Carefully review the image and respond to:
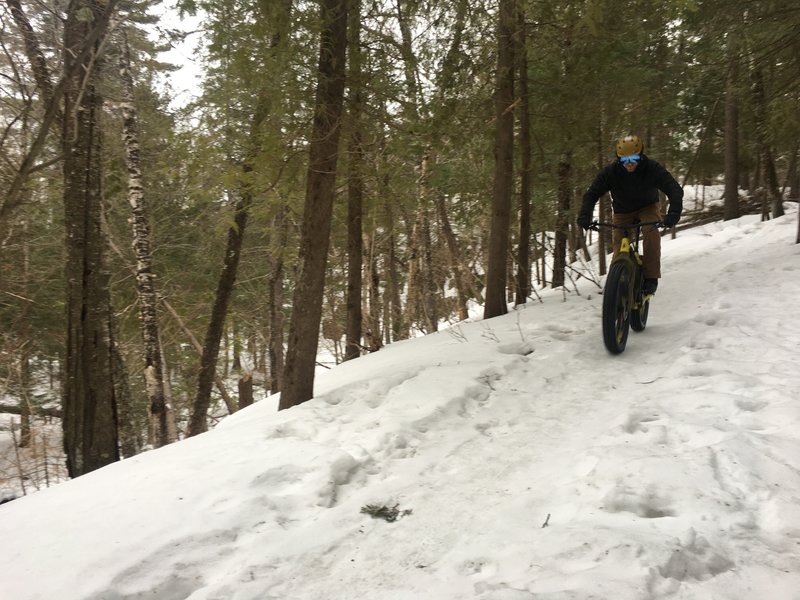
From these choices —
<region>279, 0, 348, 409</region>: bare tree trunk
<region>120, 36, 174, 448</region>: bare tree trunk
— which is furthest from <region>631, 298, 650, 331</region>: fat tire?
<region>120, 36, 174, 448</region>: bare tree trunk

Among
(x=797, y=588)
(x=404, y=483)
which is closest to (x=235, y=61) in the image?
(x=404, y=483)

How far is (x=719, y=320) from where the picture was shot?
17.5ft

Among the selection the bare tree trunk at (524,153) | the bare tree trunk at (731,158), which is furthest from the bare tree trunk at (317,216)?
the bare tree trunk at (731,158)

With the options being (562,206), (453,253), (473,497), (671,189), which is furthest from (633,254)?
(453,253)

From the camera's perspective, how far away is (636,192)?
17.7 ft

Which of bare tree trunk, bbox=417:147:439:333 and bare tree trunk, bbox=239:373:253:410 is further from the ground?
bare tree trunk, bbox=417:147:439:333

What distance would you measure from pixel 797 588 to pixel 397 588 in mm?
1569

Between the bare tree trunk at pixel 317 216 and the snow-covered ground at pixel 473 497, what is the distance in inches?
14.6

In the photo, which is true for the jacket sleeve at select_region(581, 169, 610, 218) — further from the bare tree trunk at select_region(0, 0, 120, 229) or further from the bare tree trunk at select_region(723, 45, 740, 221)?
the bare tree trunk at select_region(723, 45, 740, 221)

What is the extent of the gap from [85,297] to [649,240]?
6493 mm

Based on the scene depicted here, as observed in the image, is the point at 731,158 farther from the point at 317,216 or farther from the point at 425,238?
the point at 317,216

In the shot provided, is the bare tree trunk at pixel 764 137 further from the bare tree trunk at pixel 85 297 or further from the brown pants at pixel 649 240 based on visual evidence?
the bare tree trunk at pixel 85 297

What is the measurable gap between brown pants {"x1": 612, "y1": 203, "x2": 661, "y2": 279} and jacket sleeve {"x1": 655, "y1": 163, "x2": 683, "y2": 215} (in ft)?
1.04

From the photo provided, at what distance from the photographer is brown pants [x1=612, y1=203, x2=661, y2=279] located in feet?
17.5
